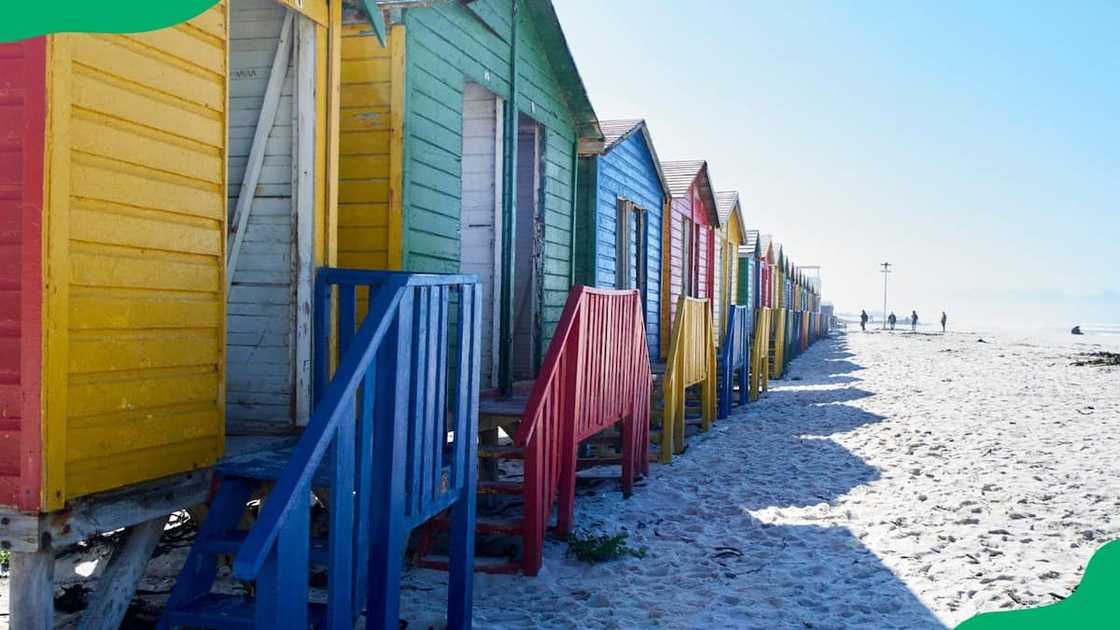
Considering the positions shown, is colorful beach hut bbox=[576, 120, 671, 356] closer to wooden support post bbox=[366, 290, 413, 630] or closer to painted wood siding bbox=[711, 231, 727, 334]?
painted wood siding bbox=[711, 231, 727, 334]

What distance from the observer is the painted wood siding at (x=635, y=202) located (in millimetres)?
10125

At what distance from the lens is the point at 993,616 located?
14.8 feet

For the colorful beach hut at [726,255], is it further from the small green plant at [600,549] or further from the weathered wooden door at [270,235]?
the weathered wooden door at [270,235]

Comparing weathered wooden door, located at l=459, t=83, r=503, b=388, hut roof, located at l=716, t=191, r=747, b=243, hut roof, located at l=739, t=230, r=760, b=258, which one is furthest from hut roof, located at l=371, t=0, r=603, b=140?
hut roof, located at l=739, t=230, r=760, b=258

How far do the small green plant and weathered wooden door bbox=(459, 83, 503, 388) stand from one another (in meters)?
1.96

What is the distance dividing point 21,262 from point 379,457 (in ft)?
4.56

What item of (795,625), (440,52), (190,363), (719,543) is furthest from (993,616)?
(440,52)

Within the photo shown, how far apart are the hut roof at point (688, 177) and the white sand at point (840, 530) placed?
446cm

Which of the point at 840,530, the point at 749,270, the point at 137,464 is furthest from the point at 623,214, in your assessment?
the point at 749,270

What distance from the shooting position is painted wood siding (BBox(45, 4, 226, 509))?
3092mm

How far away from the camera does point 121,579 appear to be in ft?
11.5

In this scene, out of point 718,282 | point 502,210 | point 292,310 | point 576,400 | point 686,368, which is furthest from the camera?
point 718,282

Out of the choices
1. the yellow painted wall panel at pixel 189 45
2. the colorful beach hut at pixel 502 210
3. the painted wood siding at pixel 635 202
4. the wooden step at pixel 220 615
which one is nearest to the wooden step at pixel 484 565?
the colorful beach hut at pixel 502 210

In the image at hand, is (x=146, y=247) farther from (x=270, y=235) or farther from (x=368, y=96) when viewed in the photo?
(x=368, y=96)
